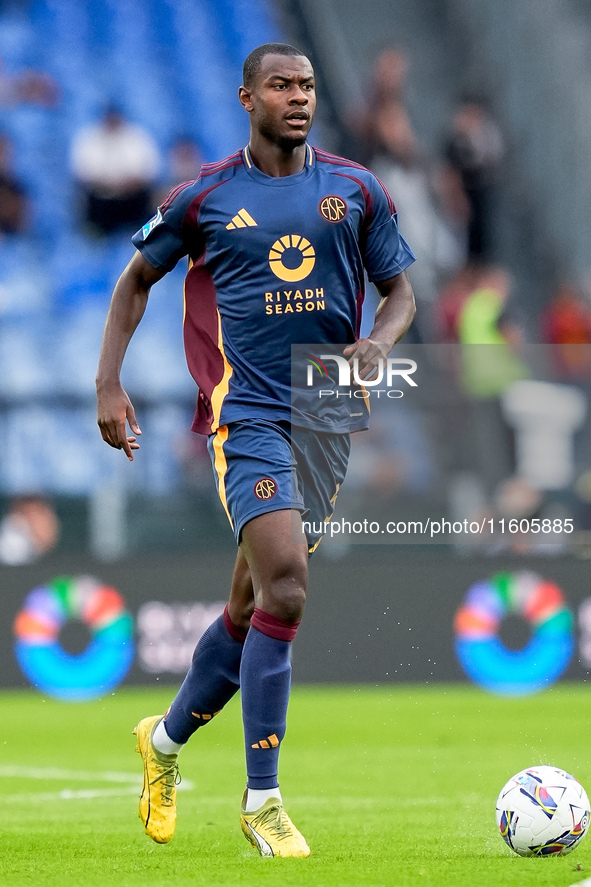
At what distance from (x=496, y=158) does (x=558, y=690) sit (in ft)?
19.7

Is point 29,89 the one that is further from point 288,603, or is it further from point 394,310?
point 288,603

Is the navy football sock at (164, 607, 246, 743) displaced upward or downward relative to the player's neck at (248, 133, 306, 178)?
downward

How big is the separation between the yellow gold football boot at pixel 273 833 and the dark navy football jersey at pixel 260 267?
1150 mm

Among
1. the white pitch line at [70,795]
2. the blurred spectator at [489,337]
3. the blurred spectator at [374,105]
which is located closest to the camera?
the white pitch line at [70,795]

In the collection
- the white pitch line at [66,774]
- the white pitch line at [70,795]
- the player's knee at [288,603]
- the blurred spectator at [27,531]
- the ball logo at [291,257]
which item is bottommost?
the white pitch line at [66,774]

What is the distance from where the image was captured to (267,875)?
12.6ft

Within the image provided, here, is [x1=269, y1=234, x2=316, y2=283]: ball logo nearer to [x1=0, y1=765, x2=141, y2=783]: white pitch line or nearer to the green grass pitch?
the green grass pitch

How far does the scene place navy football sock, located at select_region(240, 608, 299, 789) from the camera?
4406 millimetres

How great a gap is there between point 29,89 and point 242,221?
1135cm

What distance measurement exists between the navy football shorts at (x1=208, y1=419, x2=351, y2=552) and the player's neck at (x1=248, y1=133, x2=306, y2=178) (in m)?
0.80

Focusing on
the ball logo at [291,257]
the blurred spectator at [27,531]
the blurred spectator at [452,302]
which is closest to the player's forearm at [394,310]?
the ball logo at [291,257]

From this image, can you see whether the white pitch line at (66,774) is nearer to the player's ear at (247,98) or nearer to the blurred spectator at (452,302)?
the player's ear at (247,98)

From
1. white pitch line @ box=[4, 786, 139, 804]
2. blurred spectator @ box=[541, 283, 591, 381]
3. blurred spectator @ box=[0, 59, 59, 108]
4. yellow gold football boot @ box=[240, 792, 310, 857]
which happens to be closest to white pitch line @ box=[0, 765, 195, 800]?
white pitch line @ box=[4, 786, 139, 804]

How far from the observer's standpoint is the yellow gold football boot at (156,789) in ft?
15.4
